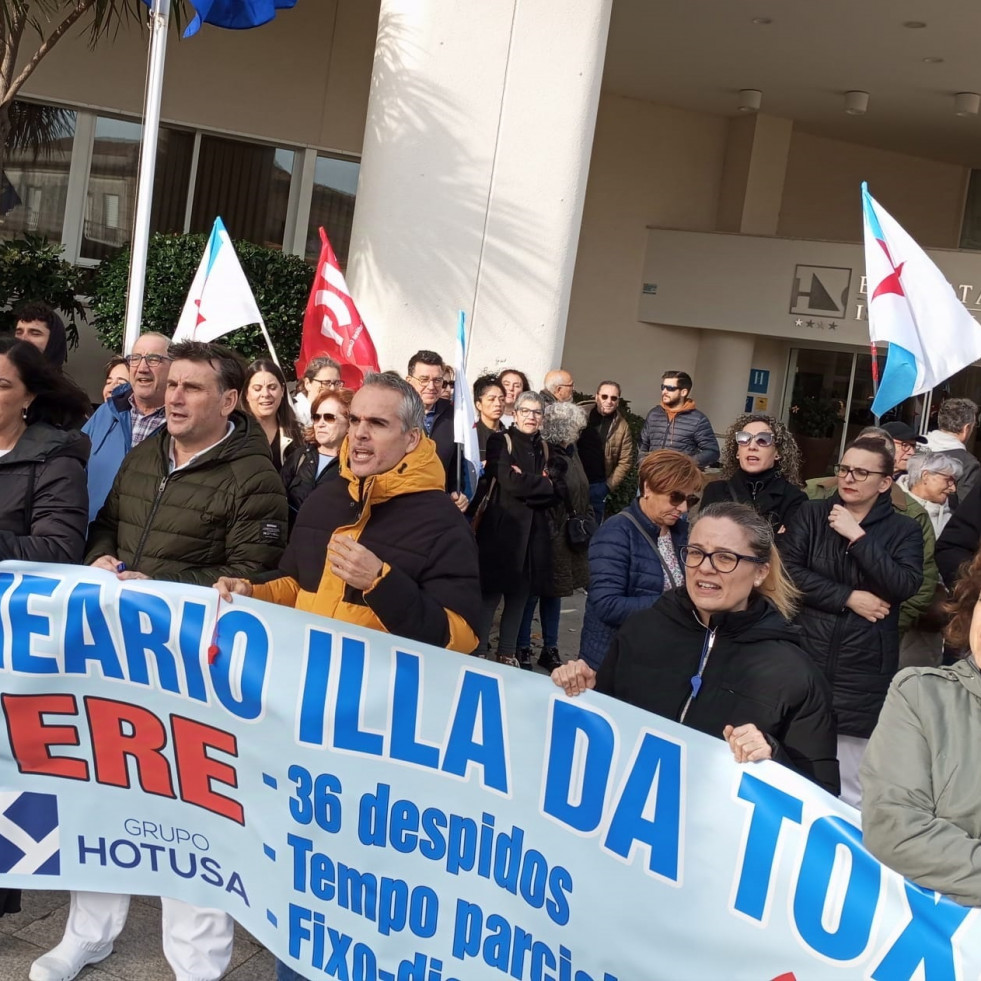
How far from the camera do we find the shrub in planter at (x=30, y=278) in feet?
36.0

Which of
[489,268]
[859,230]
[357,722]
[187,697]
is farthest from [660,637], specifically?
[859,230]

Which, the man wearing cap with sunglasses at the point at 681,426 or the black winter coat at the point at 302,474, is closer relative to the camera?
the black winter coat at the point at 302,474

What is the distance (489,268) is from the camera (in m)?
9.58

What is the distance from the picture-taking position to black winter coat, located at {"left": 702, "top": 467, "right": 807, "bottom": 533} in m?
5.81

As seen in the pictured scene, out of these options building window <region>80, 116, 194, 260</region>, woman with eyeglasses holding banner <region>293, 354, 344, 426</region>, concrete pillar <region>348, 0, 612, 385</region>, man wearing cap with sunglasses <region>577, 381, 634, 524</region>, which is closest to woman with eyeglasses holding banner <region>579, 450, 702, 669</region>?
woman with eyeglasses holding banner <region>293, 354, 344, 426</region>

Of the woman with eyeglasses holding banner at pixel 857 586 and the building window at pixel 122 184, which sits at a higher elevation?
the building window at pixel 122 184

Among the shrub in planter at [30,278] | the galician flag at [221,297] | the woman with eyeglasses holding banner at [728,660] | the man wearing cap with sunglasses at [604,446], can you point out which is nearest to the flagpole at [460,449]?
the galician flag at [221,297]

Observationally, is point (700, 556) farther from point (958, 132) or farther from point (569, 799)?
point (958, 132)

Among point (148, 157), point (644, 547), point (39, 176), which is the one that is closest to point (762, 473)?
point (644, 547)

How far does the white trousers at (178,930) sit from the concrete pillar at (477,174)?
6381 millimetres

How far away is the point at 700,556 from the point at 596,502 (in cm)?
693

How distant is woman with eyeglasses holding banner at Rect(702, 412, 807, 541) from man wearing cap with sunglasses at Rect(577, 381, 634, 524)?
392 cm

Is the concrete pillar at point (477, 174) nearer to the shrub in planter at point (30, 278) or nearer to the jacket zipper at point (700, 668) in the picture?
the shrub in planter at point (30, 278)

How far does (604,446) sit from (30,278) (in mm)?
5347
